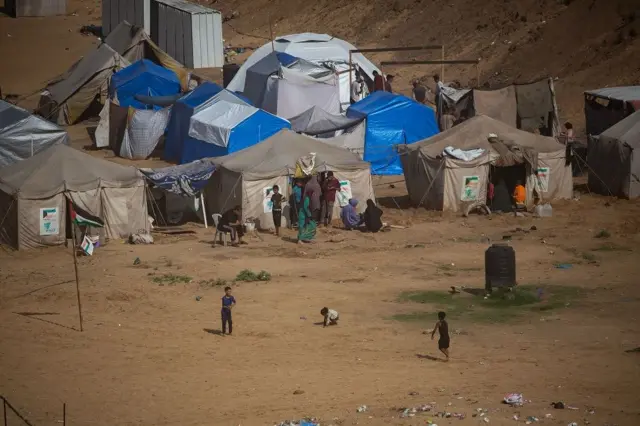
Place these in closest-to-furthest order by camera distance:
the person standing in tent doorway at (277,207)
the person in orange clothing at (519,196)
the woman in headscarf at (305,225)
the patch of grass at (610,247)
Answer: the patch of grass at (610,247), the woman in headscarf at (305,225), the person standing in tent doorway at (277,207), the person in orange clothing at (519,196)

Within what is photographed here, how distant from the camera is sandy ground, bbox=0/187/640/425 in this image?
17.0 metres

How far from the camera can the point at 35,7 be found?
59.2 meters

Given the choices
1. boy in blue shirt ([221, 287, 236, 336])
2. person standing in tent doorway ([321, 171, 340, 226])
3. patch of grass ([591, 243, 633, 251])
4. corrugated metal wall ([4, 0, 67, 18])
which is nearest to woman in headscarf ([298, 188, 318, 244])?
person standing in tent doorway ([321, 171, 340, 226])

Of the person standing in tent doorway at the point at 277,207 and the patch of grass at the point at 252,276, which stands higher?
the person standing in tent doorway at the point at 277,207

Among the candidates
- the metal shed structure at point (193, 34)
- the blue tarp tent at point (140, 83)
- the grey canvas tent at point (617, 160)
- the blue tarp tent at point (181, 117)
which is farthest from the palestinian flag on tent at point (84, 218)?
the metal shed structure at point (193, 34)

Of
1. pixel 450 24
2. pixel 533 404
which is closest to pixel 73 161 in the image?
pixel 533 404

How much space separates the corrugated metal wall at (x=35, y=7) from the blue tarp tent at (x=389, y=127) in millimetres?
29946

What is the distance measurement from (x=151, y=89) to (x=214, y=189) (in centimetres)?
1170

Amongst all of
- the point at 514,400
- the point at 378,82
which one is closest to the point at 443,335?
the point at 514,400

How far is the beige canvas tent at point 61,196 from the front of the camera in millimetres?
25922

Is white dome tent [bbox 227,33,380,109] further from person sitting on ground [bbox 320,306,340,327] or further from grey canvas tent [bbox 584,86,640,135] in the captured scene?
person sitting on ground [bbox 320,306,340,327]

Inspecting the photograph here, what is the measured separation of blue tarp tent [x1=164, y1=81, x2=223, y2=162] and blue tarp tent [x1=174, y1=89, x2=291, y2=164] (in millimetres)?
434

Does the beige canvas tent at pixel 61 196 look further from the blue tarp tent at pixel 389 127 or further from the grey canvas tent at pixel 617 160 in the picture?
the grey canvas tent at pixel 617 160

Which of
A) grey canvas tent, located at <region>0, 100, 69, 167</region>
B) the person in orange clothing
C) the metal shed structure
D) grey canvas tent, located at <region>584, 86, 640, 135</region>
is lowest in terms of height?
the person in orange clothing
